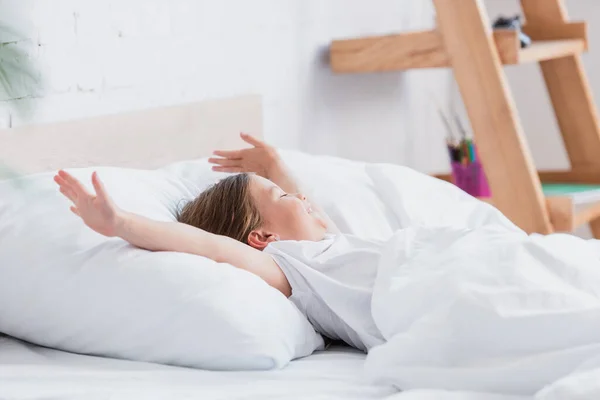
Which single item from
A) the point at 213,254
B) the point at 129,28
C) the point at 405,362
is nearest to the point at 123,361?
the point at 213,254

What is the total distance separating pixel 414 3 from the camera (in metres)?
2.85

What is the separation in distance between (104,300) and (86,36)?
64 centimetres

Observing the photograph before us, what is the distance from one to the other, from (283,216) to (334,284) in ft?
0.68

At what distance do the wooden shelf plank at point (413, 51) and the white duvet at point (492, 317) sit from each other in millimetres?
870

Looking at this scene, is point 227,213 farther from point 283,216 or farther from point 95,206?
point 95,206

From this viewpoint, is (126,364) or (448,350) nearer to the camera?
(448,350)

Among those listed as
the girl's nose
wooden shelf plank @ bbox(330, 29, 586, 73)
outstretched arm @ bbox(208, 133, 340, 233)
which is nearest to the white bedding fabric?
the girl's nose

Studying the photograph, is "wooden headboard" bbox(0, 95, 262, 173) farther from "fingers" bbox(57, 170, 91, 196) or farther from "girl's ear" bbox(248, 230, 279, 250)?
"girl's ear" bbox(248, 230, 279, 250)

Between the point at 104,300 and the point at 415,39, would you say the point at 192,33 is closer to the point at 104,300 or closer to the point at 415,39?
the point at 415,39

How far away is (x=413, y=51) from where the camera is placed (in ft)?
7.35

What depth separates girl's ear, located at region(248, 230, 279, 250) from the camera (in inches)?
55.7

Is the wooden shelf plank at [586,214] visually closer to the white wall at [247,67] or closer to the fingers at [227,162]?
the white wall at [247,67]

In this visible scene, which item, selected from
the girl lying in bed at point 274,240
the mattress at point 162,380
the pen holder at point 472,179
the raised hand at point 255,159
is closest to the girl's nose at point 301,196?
the girl lying in bed at point 274,240

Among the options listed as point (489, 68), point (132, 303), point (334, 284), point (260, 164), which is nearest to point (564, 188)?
point (489, 68)
